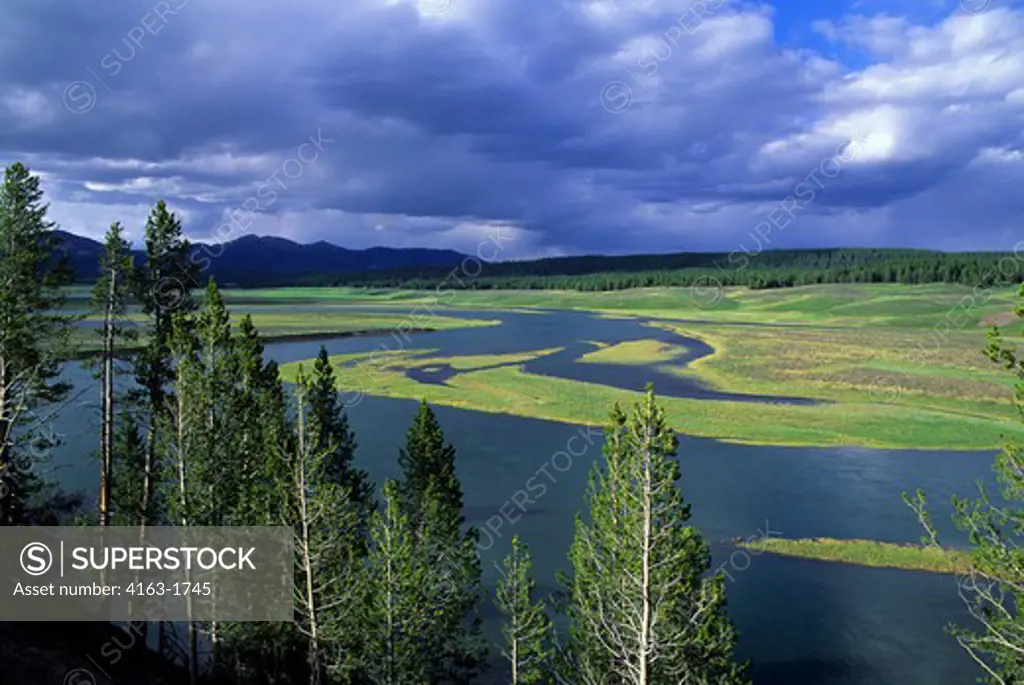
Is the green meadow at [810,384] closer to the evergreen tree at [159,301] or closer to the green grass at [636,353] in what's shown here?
the green grass at [636,353]

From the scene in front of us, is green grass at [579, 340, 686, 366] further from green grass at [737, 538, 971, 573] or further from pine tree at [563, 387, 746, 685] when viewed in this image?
pine tree at [563, 387, 746, 685]

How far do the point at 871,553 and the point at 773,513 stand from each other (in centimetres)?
669

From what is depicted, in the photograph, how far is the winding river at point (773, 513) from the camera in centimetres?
3064

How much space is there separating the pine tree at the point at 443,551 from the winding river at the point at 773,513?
7.72ft

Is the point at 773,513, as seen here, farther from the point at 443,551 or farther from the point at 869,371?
the point at 869,371

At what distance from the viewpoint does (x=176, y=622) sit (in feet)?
104

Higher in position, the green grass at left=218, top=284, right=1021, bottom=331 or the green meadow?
the green grass at left=218, top=284, right=1021, bottom=331

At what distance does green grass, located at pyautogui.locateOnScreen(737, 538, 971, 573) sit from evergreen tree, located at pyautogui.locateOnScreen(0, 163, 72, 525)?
32.9 m

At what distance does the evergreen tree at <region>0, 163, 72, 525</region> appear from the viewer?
77.5 feet

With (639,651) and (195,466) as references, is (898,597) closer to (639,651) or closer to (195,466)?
(639,651)

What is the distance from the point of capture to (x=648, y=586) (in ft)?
66.6

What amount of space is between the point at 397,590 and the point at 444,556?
466 centimetres

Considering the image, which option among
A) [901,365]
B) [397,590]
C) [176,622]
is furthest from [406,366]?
[397,590]

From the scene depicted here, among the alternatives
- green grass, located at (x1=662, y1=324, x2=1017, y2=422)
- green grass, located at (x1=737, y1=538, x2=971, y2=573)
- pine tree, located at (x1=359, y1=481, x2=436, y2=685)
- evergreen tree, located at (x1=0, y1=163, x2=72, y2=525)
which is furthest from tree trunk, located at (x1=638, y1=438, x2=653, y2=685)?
green grass, located at (x1=662, y1=324, x2=1017, y2=422)
